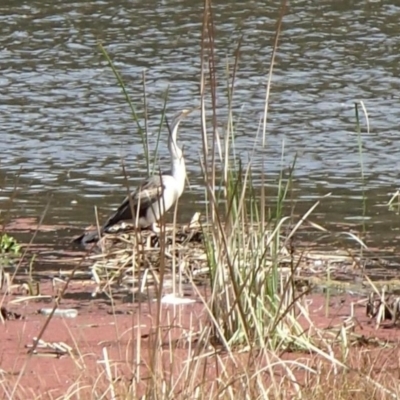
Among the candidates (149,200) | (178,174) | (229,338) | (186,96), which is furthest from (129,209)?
(186,96)

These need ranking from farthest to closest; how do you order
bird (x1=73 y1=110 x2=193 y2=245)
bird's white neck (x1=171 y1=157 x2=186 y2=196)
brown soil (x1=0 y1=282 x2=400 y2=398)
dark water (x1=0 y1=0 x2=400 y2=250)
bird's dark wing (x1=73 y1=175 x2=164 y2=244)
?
1. dark water (x1=0 y1=0 x2=400 y2=250)
2. bird's white neck (x1=171 y1=157 x2=186 y2=196)
3. bird (x1=73 y1=110 x2=193 y2=245)
4. bird's dark wing (x1=73 y1=175 x2=164 y2=244)
5. brown soil (x1=0 y1=282 x2=400 y2=398)

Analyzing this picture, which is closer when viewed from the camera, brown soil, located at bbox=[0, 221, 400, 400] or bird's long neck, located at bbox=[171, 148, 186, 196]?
brown soil, located at bbox=[0, 221, 400, 400]

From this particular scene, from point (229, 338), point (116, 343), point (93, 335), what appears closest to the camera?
point (229, 338)

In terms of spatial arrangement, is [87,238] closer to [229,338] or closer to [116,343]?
[116,343]

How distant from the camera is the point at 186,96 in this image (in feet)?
42.9

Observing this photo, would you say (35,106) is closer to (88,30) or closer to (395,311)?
→ (88,30)

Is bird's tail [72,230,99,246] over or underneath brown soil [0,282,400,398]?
underneath

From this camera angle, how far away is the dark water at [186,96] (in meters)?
9.94

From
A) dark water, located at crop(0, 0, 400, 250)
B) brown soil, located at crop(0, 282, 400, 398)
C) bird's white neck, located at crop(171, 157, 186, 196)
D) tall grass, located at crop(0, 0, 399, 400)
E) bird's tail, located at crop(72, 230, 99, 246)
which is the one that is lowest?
dark water, located at crop(0, 0, 400, 250)

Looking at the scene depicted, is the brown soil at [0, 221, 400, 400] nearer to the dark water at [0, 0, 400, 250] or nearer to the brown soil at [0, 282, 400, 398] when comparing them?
the brown soil at [0, 282, 400, 398]

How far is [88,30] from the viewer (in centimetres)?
1639

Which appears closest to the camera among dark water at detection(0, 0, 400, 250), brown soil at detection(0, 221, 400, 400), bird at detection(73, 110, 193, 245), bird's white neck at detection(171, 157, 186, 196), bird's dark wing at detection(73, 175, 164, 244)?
brown soil at detection(0, 221, 400, 400)

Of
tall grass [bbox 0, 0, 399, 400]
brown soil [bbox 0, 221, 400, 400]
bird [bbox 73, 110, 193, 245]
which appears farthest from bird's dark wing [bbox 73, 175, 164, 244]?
tall grass [bbox 0, 0, 399, 400]

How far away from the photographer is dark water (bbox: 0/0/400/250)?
994cm
